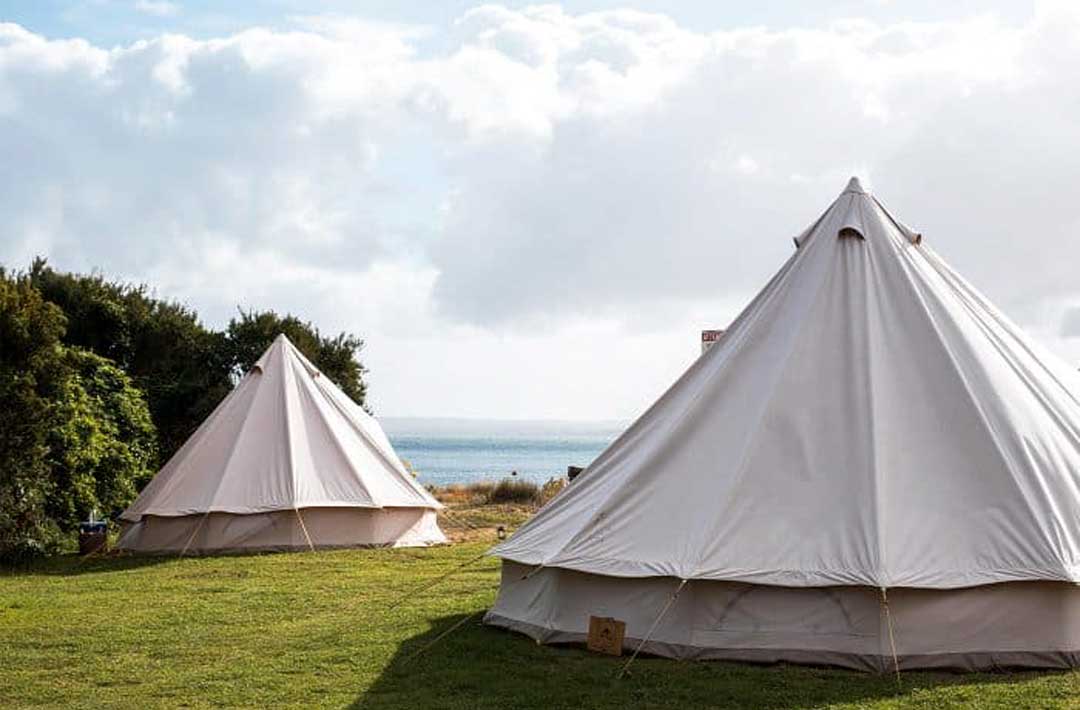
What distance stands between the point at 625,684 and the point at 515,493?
61.6ft

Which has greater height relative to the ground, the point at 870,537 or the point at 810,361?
the point at 810,361

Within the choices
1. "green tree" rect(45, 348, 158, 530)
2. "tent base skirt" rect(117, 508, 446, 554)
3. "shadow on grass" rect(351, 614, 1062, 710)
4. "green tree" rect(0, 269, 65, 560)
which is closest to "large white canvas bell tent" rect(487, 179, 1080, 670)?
"shadow on grass" rect(351, 614, 1062, 710)

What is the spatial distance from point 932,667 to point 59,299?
18505 millimetres

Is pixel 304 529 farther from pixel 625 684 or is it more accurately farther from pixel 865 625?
pixel 865 625

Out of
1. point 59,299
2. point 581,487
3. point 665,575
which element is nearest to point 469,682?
point 665,575

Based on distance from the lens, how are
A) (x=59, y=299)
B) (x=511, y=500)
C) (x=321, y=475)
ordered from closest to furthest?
(x=321, y=475)
(x=59, y=299)
(x=511, y=500)

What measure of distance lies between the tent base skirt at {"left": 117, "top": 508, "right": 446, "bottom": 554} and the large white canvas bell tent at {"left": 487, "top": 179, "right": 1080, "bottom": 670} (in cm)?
758

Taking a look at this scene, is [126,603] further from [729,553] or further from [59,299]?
[59,299]

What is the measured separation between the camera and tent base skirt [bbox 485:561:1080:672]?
8461 millimetres

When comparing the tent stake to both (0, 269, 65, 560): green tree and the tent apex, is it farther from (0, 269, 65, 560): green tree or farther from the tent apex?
the tent apex

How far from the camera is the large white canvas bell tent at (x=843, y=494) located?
8508mm

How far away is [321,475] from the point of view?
1806 centimetres

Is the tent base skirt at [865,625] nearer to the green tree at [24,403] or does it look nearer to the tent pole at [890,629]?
the tent pole at [890,629]

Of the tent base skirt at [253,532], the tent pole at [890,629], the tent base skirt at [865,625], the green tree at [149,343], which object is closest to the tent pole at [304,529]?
the tent base skirt at [253,532]
